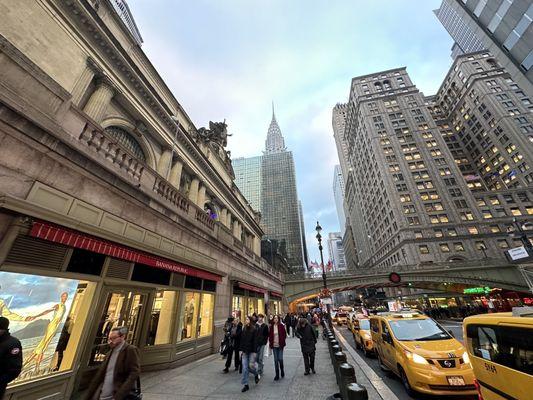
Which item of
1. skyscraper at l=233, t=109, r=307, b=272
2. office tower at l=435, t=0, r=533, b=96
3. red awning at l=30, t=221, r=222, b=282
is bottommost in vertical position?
red awning at l=30, t=221, r=222, b=282

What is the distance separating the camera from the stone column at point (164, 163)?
46.4 ft

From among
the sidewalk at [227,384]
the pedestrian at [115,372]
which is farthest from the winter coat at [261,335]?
the pedestrian at [115,372]

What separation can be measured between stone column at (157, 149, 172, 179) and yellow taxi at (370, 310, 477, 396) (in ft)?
44.6

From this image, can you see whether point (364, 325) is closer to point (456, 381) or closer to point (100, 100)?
point (456, 381)

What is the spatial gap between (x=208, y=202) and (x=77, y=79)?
11971 millimetres

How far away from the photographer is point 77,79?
32.2 ft

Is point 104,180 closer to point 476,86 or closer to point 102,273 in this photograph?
point 102,273

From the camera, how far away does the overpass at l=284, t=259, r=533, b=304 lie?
36.9 meters

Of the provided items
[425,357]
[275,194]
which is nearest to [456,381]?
[425,357]

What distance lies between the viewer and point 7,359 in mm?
3422

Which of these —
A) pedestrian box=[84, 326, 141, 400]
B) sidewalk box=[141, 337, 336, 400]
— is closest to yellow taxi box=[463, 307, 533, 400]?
sidewalk box=[141, 337, 336, 400]

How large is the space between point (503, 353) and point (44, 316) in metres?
8.95

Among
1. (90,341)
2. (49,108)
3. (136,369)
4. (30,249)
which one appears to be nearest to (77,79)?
(49,108)

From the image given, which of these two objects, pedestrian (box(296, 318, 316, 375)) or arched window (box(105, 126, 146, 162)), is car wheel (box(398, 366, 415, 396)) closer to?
pedestrian (box(296, 318, 316, 375))
